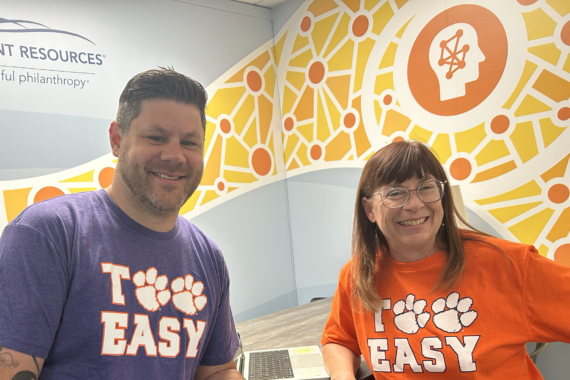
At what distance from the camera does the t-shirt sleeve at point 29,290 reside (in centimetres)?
87

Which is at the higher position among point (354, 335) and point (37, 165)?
point (37, 165)

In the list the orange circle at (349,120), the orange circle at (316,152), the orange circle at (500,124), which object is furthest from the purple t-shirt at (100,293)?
the orange circle at (316,152)

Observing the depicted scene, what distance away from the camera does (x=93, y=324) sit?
0.98 meters

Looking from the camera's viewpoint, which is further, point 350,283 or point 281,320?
point 281,320

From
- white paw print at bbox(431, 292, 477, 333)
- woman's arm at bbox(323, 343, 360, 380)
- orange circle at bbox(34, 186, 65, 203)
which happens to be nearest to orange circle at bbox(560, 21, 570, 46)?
white paw print at bbox(431, 292, 477, 333)

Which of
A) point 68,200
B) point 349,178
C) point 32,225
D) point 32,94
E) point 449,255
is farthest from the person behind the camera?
point 349,178

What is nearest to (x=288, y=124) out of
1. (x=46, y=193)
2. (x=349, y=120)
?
(x=349, y=120)

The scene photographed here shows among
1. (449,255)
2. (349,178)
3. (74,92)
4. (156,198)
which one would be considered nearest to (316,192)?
(349,178)

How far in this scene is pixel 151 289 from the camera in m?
1.09

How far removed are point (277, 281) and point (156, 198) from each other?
297 cm

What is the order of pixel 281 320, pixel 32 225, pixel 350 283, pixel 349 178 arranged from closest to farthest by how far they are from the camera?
pixel 32 225
pixel 350 283
pixel 281 320
pixel 349 178

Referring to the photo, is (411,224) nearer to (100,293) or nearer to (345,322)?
(345,322)

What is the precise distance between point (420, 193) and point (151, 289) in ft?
2.98

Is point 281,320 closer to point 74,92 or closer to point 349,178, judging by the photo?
point 349,178
